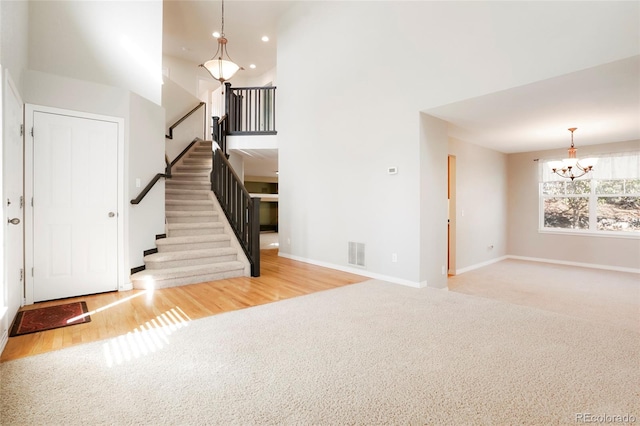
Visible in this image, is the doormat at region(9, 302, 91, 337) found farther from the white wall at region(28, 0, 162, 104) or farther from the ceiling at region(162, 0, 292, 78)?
the ceiling at region(162, 0, 292, 78)

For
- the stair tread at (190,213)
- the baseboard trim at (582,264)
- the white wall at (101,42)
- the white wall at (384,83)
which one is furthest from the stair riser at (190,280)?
the baseboard trim at (582,264)

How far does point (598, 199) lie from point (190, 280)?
8.12 meters

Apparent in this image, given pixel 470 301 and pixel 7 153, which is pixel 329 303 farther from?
pixel 7 153

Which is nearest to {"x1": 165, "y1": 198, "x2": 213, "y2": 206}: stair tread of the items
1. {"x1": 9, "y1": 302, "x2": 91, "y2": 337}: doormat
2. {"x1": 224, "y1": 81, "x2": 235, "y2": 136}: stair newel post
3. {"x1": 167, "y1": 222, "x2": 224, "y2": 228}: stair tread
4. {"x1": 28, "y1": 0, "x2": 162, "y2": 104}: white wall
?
{"x1": 167, "y1": 222, "x2": 224, "y2": 228}: stair tread

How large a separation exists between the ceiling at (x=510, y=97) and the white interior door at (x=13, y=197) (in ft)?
14.4

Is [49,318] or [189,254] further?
[189,254]

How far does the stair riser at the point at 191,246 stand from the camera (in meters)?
4.54

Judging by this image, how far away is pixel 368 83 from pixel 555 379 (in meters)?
4.27

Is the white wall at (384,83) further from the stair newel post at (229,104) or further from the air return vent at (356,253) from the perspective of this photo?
the stair newel post at (229,104)

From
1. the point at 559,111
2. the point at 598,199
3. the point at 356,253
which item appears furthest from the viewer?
the point at 598,199

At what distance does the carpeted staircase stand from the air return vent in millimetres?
1686

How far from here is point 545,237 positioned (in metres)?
7.17

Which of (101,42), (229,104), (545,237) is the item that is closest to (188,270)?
(101,42)

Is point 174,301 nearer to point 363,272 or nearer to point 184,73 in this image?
point 363,272
